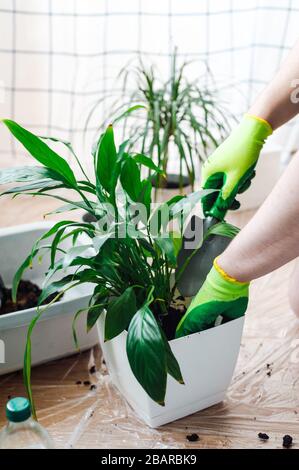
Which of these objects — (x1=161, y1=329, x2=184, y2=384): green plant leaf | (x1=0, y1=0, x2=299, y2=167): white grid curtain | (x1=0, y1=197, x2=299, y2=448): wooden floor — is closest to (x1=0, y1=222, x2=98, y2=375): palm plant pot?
(x1=0, y1=197, x2=299, y2=448): wooden floor

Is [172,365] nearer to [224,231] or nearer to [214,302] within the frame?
[214,302]

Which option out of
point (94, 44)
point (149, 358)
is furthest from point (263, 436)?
point (94, 44)

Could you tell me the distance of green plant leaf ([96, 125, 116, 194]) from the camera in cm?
100

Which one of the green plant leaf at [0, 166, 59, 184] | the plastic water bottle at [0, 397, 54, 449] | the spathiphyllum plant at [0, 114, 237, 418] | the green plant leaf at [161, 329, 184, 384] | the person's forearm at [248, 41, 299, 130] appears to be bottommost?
the plastic water bottle at [0, 397, 54, 449]

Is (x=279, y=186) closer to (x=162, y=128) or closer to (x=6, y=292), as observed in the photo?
(x=6, y=292)

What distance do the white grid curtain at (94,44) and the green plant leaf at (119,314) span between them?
98cm

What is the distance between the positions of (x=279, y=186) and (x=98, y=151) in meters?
0.29

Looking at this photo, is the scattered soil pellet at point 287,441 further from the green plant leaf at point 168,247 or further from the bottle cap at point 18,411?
the bottle cap at point 18,411

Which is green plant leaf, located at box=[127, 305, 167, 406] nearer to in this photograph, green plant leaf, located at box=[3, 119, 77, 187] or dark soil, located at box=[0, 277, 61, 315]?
green plant leaf, located at box=[3, 119, 77, 187]

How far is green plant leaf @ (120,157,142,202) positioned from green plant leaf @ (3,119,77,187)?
9 centimetres

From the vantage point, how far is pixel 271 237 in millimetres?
936

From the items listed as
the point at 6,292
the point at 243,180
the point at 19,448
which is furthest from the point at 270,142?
the point at 19,448

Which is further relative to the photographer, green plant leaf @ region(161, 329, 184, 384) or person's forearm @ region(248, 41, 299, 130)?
Result: person's forearm @ region(248, 41, 299, 130)

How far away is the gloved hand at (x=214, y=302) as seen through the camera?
1007mm
